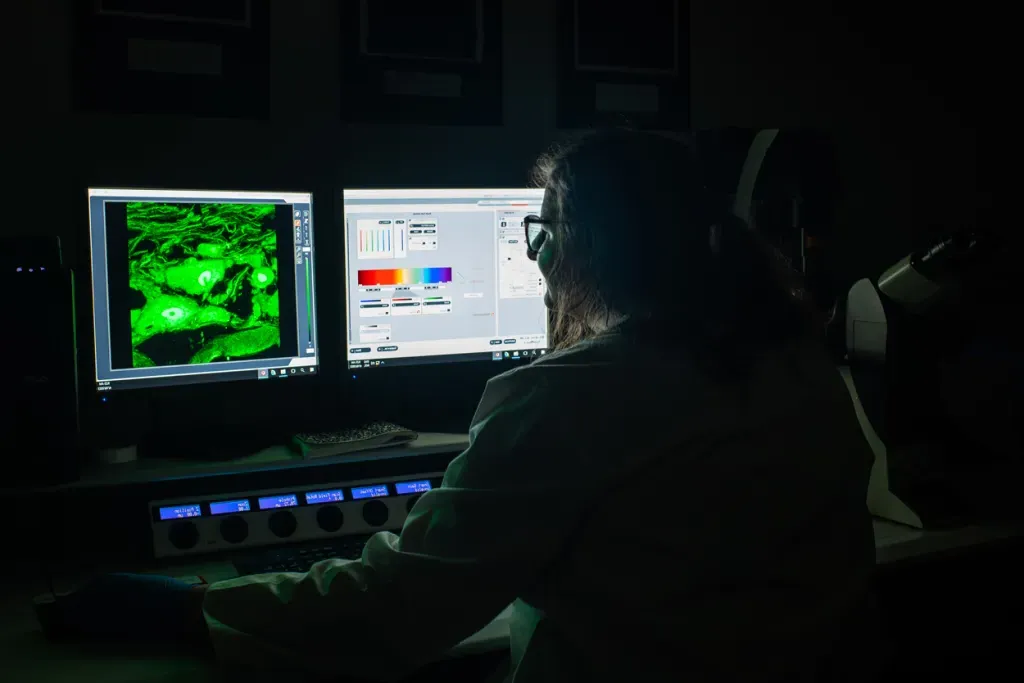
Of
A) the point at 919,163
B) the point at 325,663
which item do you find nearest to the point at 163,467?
the point at 325,663

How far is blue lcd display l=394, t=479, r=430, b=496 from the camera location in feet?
4.42

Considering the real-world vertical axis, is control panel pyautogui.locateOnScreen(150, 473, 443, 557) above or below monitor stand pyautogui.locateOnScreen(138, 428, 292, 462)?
below

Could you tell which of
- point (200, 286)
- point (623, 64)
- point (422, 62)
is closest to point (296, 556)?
point (200, 286)

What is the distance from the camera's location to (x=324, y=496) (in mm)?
1304

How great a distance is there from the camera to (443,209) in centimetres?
164

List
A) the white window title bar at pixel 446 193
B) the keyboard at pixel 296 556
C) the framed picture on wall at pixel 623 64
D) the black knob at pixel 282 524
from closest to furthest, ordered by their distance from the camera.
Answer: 1. the keyboard at pixel 296 556
2. the black knob at pixel 282 524
3. the white window title bar at pixel 446 193
4. the framed picture on wall at pixel 623 64

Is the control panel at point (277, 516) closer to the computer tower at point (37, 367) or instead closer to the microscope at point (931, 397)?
the computer tower at point (37, 367)

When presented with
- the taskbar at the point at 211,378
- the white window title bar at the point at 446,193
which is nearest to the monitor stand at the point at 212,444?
the taskbar at the point at 211,378

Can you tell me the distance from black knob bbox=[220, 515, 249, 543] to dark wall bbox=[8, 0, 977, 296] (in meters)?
0.52

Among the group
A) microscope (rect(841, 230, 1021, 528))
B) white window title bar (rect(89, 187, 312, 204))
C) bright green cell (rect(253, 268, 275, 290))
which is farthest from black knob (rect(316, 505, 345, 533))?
microscope (rect(841, 230, 1021, 528))

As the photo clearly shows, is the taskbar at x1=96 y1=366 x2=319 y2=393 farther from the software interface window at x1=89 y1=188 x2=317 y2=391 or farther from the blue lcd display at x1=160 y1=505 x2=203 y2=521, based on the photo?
the blue lcd display at x1=160 y1=505 x2=203 y2=521

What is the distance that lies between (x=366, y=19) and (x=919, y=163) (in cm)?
155

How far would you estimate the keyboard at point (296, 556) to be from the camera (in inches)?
45.4

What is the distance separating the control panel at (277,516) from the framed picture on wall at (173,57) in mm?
757
